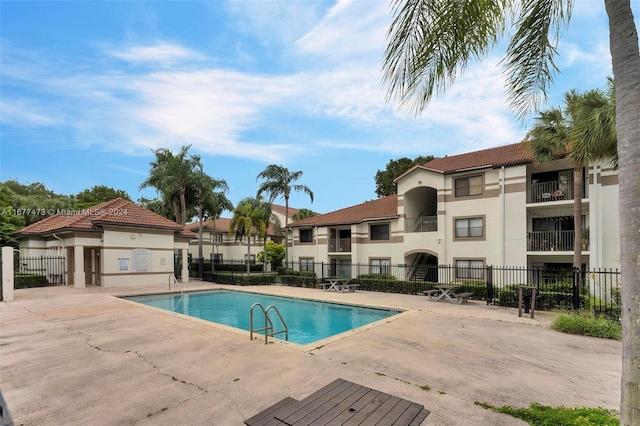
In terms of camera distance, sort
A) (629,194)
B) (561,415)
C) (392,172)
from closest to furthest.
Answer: (629,194) < (561,415) < (392,172)

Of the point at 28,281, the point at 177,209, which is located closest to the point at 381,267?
the point at 177,209

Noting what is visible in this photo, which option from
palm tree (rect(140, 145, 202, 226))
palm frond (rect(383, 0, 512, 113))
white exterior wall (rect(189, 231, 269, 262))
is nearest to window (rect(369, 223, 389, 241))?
palm tree (rect(140, 145, 202, 226))

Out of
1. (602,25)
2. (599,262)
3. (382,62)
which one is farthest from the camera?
(599,262)

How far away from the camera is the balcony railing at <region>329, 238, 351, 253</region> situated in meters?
27.6

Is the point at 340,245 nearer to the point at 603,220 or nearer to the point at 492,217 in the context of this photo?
the point at 492,217

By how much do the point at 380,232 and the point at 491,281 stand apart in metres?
11.2

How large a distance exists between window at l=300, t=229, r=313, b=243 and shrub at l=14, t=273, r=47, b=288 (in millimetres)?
19880

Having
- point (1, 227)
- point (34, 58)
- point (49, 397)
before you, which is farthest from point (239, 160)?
point (49, 397)

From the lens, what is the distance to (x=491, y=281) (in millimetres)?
15148

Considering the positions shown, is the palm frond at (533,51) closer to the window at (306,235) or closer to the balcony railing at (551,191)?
the balcony railing at (551,191)

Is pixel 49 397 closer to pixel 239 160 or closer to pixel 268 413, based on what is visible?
pixel 268 413

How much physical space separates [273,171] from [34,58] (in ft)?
69.0

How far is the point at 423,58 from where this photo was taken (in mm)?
5090

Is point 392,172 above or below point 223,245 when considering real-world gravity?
above
